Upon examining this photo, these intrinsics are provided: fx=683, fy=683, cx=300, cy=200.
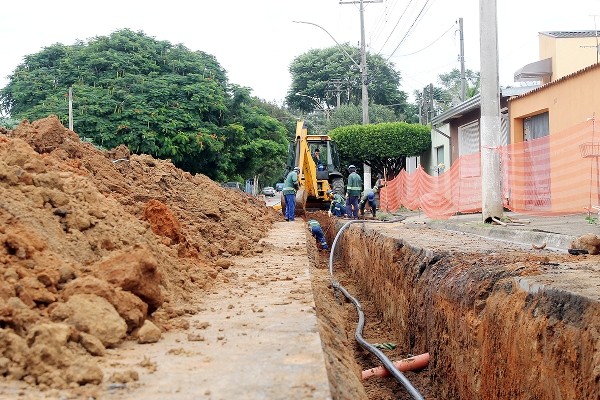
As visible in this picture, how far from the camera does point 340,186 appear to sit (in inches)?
816

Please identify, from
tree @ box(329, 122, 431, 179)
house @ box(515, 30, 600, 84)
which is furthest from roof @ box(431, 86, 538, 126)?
tree @ box(329, 122, 431, 179)

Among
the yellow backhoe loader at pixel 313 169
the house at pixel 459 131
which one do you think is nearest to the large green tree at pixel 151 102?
the yellow backhoe loader at pixel 313 169

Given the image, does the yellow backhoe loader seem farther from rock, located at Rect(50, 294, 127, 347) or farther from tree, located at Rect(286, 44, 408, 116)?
tree, located at Rect(286, 44, 408, 116)

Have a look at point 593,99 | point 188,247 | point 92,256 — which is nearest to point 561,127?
point 593,99

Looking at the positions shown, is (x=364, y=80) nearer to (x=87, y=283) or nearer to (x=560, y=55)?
(x=560, y=55)

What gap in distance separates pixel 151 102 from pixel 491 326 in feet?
77.8

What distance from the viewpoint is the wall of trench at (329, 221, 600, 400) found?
12.1 ft

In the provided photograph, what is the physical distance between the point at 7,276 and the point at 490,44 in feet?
32.5

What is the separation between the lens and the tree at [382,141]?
1155 inches

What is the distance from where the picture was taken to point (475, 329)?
511cm

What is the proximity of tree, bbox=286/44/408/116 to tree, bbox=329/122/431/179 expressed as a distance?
20.1 m

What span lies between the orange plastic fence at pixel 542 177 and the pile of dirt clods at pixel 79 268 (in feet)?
19.5

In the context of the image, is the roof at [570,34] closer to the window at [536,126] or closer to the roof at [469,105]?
the roof at [469,105]

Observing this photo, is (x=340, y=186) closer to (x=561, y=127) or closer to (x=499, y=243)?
(x=561, y=127)
